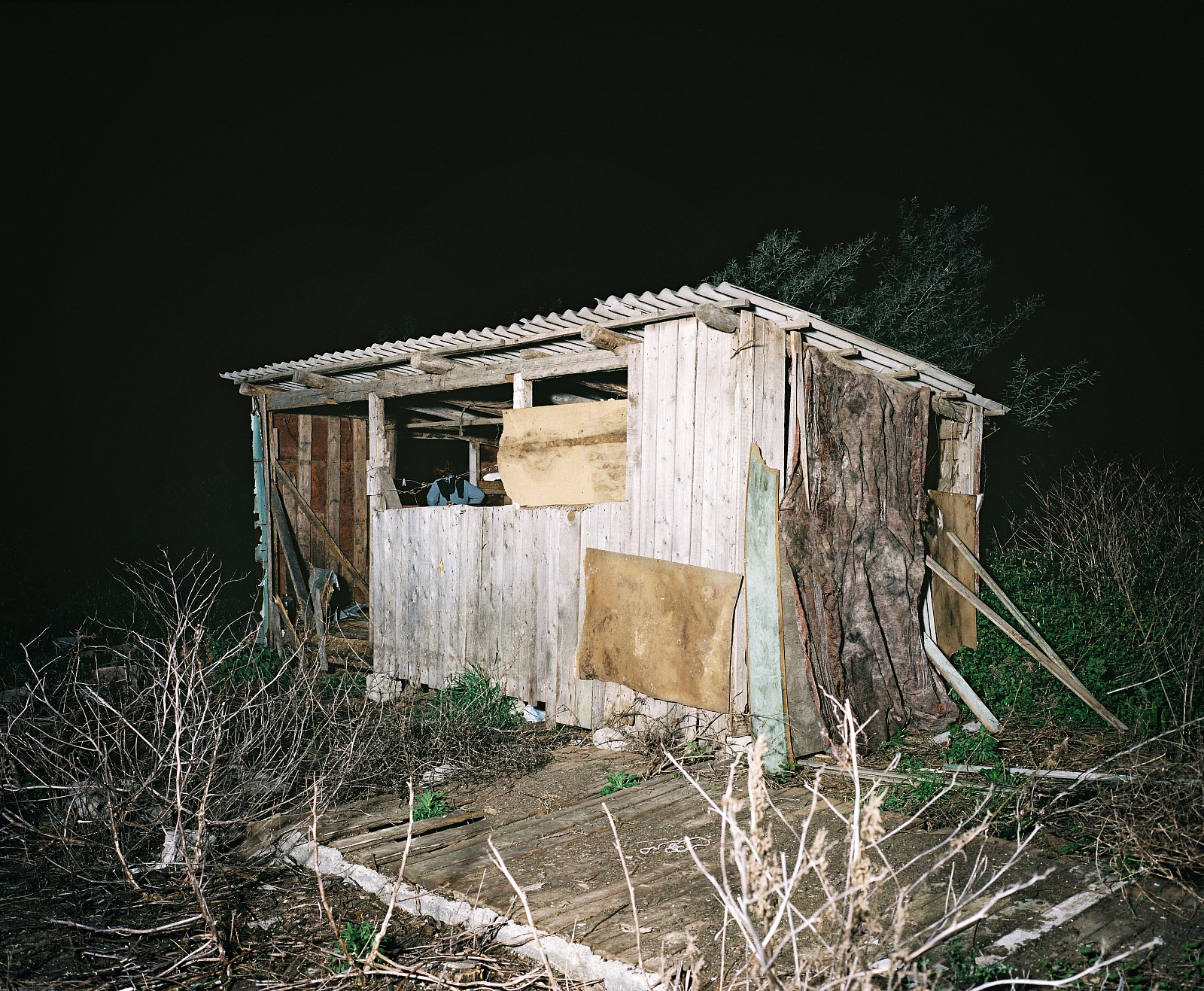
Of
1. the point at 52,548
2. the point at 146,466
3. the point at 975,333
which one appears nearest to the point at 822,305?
the point at 975,333

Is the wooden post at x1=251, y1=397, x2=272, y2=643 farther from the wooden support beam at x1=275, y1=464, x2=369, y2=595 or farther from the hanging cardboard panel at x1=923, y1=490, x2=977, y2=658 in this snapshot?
the hanging cardboard panel at x1=923, y1=490, x2=977, y2=658

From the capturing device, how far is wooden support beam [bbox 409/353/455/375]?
7.26 metres

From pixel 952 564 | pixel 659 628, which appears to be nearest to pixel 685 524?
pixel 659 628

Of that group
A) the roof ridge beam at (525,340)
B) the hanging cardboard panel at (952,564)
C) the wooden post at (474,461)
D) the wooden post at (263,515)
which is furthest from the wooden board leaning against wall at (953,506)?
the wooden post at (263,515)

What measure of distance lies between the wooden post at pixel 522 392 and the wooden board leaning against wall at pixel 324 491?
12.0 feet

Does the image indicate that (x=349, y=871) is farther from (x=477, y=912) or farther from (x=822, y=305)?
(x=822, y=305)

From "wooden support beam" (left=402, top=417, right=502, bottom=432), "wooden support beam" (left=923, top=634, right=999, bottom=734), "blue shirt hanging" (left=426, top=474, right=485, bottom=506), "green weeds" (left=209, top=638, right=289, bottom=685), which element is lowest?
"green weeds" (left=209, top=638, right=289, bottom=685)

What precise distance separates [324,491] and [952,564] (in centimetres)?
724

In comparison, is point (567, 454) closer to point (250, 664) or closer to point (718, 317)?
point (718, 317)

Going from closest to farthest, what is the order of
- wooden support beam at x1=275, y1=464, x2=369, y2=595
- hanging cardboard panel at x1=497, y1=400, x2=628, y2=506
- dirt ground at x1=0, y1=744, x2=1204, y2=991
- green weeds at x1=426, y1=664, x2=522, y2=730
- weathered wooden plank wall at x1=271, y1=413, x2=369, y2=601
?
dirt ground at x1=0, y1=744, x2=1204, y2=991 < green weeds at x1=426, y1=664, x2=522, y2=730 < hanging cardboard panel at x1=497, y1=400, x2=628, y2=506 < wooden support beam at x1=275, y1=464, x2=369, y2=595 < weathered wooden plank wall at x1=271, y1=413, x2=369, y2=601

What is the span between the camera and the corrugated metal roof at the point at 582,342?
5641 mm

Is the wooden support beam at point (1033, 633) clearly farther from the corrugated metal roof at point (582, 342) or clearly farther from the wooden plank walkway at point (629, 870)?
the wooden plank walkway at point (629, 870)

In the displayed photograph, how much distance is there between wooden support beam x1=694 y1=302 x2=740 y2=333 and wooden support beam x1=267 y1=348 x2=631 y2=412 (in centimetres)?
101

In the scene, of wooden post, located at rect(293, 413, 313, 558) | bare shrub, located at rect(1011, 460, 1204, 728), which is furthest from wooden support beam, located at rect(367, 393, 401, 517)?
bare shrub, located at rect(1011, 460, 1204, 728)
